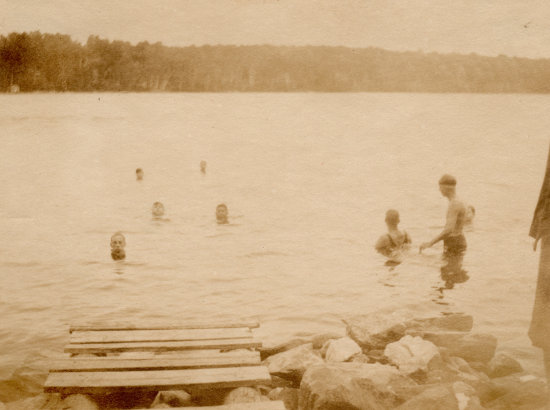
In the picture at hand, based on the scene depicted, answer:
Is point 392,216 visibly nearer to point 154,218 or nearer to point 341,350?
point 341,350

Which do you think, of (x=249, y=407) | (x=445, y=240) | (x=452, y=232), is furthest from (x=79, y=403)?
(x=445, y=240)

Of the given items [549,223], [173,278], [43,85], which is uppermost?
[43,85]

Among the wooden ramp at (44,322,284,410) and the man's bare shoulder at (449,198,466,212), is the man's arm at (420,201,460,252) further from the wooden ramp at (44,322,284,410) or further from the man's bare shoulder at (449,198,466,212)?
the wooden ramp at (44,322,284,410)

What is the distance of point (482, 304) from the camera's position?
12.0 m

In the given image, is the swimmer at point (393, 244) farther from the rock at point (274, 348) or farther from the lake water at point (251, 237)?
the rock at point (274, 348)

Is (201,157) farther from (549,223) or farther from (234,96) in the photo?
(234,96)

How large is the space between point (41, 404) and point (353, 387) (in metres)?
3.27

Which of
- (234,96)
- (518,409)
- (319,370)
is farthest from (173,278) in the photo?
(234,96)

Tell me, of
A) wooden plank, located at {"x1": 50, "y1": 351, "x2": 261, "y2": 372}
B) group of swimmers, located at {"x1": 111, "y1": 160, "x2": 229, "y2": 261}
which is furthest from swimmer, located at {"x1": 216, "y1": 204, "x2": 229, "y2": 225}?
wooden plank, located at {"x1": 50, "y1": 351, "x2": 261, "y2": 372}

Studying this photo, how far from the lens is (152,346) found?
24.6ft

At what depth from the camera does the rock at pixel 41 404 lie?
20.6 feet

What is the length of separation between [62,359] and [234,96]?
16881 cm

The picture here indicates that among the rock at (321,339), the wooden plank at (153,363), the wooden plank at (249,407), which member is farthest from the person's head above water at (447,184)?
the wooden plank at (249,407)

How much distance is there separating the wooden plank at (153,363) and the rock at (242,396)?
52 centimetres
